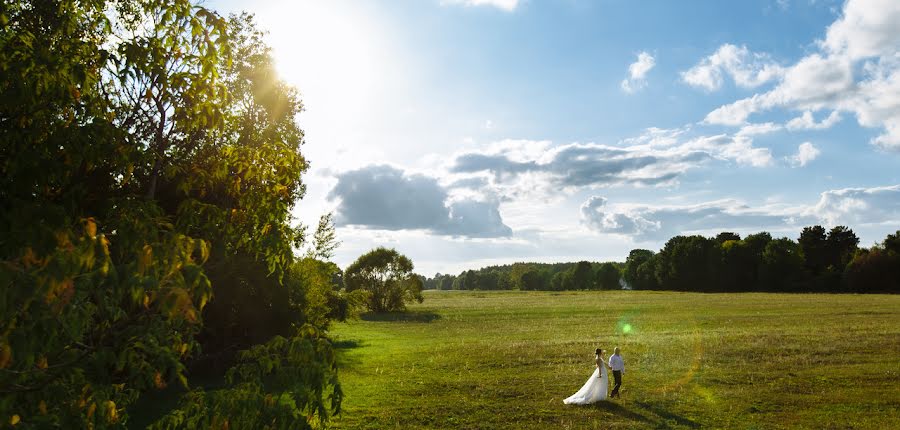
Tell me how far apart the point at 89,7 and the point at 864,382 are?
2867cm

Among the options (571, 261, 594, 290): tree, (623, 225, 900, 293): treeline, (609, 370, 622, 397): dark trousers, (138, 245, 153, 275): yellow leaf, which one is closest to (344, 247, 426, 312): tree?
(609, 370, 622, 397): dark trousers

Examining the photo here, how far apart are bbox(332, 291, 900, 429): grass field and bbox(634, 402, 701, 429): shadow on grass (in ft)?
0.11

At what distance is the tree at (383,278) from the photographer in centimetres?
8988

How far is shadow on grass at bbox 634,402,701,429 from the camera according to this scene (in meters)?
18.0

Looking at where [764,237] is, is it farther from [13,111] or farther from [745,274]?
[13,111]

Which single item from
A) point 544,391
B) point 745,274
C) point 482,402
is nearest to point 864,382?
point 544,391

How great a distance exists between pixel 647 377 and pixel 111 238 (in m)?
24.2

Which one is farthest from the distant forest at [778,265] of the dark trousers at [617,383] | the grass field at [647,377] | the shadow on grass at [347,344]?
the dark trousers at [617,383]

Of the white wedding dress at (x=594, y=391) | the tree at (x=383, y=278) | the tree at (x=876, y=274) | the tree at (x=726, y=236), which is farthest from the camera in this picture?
the tree at (x=726, y=236)

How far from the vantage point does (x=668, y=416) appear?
62.0ft

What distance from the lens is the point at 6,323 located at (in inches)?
161

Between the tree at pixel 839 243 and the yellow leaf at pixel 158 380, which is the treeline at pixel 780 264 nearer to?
the tree at pixel 839 243

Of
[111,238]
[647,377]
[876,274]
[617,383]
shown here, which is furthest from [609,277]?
[111,238]

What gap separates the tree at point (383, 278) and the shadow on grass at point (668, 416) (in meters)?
71.0
